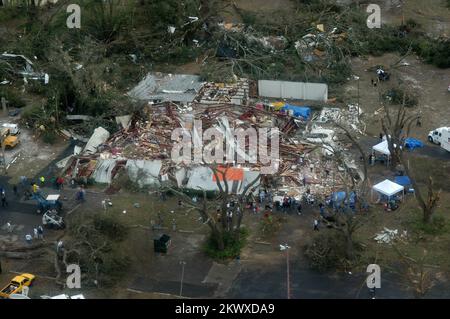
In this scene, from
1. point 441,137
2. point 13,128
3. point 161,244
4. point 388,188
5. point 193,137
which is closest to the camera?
point 161,244

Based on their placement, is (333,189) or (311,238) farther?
(333,189)

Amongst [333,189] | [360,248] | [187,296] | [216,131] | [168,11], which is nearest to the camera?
[187,296]

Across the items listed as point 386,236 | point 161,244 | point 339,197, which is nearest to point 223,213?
point 161,244

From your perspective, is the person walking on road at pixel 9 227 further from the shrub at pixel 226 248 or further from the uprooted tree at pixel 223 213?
the shrub at pixel 226 248

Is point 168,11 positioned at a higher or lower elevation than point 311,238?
higher

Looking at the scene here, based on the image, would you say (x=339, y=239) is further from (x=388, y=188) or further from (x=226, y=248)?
(x=388, y=188)

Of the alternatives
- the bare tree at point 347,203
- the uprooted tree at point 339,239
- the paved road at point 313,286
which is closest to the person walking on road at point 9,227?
the paved road at point 313,286

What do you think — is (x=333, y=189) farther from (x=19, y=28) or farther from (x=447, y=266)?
(x=19, y=28)

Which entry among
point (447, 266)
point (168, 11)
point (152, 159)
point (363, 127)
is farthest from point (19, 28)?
point (447, 266)
